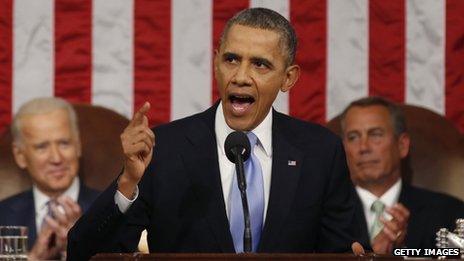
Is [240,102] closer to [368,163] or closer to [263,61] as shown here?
[263,61]

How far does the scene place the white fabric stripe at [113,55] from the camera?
600 cm

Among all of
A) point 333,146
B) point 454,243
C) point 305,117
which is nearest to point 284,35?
point 333,146

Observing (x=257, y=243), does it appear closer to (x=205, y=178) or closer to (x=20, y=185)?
(x=205, y=178)

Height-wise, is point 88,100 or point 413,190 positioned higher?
point 88,100

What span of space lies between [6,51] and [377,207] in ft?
6.13

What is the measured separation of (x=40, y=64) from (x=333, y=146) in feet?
6.95

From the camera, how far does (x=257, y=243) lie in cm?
410

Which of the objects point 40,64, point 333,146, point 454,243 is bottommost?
point 454,243

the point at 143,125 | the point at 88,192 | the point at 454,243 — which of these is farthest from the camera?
the point at 88,192

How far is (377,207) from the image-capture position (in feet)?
19.8

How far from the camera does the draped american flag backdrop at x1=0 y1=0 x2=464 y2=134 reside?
5977 millimetres

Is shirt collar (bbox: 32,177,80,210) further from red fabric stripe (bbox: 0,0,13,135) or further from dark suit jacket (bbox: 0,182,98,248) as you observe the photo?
red fabric stripe (bbox: 0,0,13,135)

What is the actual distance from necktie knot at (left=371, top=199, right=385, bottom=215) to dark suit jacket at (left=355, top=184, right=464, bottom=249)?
6 centimetres

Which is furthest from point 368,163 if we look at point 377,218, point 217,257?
point 217,257
